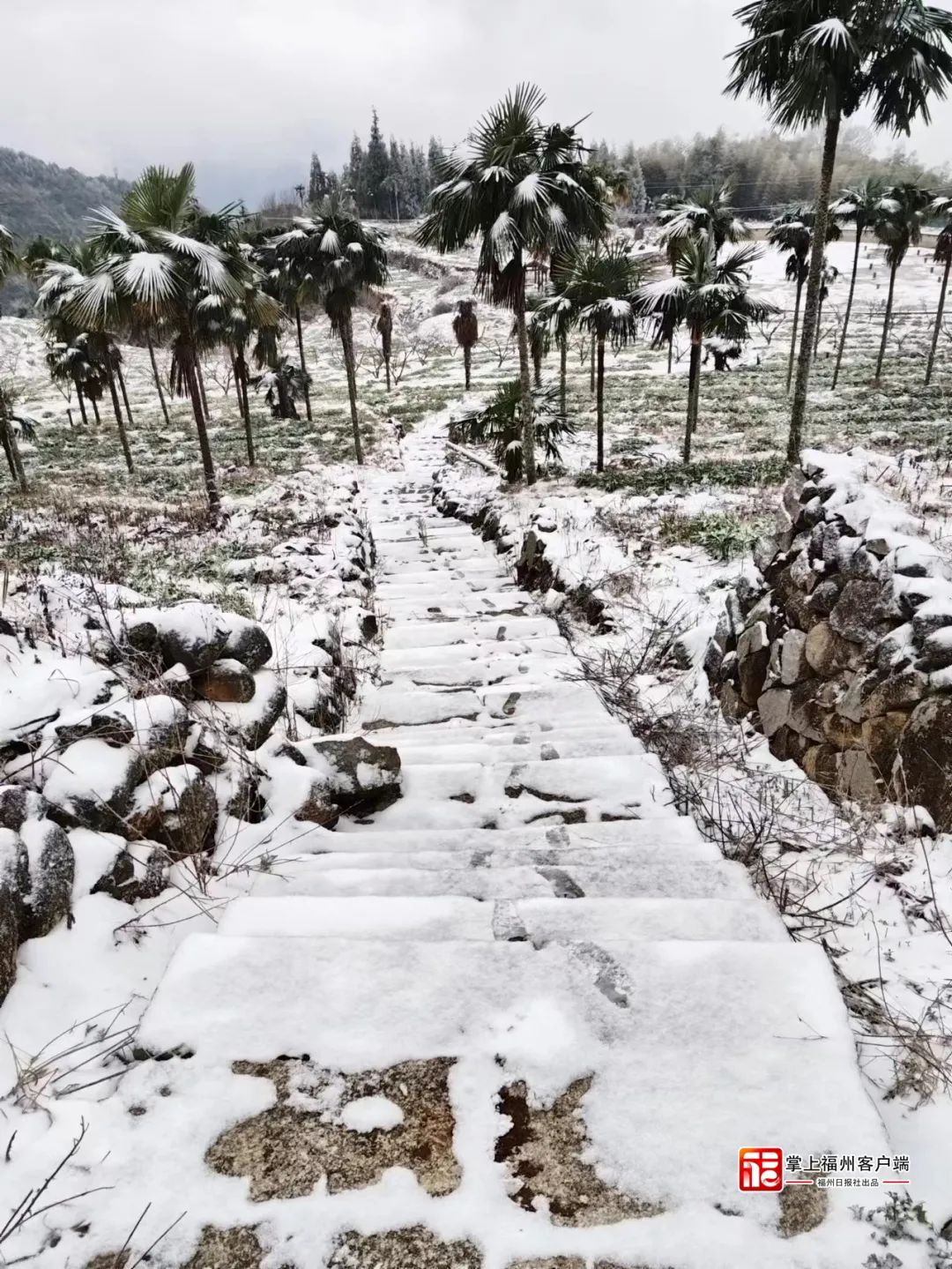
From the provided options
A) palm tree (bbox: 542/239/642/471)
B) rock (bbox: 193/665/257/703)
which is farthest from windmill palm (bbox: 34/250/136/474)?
rock (bbox: 193/665/257/703)

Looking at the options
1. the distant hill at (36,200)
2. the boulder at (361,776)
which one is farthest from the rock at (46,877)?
the distant hill at (36,200)

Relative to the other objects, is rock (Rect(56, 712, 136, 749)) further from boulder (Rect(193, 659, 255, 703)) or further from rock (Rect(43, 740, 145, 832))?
boulder (Rect(193, 659, 255, 703))

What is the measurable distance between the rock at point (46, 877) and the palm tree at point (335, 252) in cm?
1896

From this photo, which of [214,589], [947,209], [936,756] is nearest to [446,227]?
[214,589]

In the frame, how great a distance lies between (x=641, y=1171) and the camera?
151 centimetres

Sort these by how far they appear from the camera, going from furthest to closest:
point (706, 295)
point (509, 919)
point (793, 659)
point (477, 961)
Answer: point (706, 295)
point (793, 659)
point (509, 919)
point (477, 961)

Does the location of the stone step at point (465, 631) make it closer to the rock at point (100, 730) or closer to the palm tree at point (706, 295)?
the rock at point (100, 730)

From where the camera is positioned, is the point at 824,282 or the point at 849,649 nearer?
the point at 849,649

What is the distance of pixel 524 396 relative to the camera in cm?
1338

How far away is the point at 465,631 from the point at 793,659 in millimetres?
3413

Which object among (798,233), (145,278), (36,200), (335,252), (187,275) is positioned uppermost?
(36,200)

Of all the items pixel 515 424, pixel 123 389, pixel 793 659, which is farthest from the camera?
pixel 123 389

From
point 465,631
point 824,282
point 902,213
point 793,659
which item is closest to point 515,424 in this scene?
point 465,631

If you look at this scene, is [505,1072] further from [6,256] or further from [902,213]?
[902,213]
